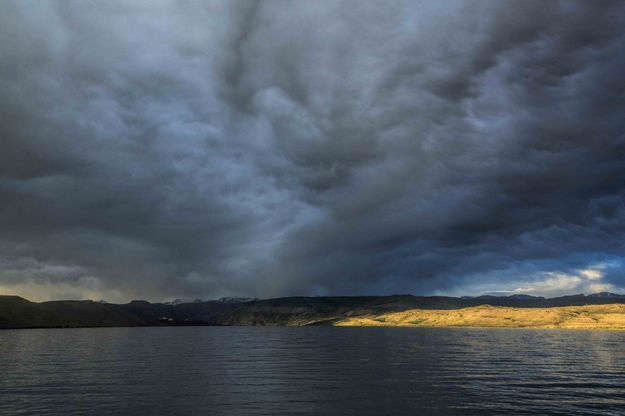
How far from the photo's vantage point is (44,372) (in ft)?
294

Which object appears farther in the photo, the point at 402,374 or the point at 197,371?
the point at 197,371

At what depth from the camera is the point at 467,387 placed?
67750 mm

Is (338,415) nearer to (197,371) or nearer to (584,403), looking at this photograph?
(584,403)

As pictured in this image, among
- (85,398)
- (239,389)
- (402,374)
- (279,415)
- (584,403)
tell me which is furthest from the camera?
(402,374)

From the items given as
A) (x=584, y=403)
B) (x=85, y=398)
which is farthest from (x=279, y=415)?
(x=584, y=403)

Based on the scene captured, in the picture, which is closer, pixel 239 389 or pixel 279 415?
pixel 279 415

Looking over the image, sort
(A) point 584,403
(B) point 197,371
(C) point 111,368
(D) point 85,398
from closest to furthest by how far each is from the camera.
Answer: (A) point 584,403, (D) point 85,398, (B) point 197,371, (C) point 111,368

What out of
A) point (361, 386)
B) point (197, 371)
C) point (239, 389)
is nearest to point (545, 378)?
point (361, 386)

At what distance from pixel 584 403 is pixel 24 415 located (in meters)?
66.0

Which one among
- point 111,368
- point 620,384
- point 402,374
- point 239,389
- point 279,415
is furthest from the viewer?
point 111,368

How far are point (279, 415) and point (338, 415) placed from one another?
21.2 ft

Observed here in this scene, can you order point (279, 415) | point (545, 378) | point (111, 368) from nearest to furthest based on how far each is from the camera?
point (279, 415), point (545, 378), point (111, 368)

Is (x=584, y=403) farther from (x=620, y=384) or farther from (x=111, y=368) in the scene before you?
(x=111, y=368)

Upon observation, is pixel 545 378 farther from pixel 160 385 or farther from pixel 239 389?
pixel 160 385
